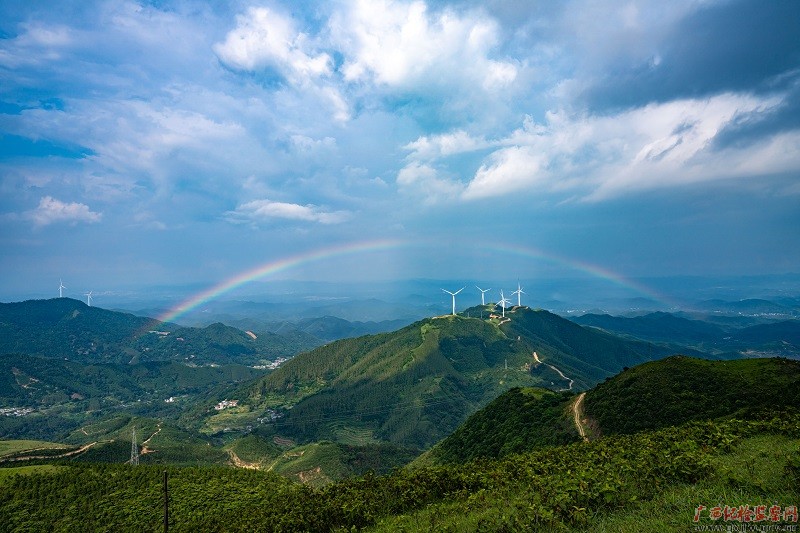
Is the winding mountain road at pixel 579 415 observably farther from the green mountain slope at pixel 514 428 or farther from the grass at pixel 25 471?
the grass at pixel 25 471

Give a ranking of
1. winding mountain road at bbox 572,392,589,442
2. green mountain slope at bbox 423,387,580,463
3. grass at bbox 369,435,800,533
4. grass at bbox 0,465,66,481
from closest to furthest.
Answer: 1. grass at bbox 369,435,800,533
2. grass at bbox 0,465,66,481
3. winding mountain road at bbox 572,392,589,442
4. green mountain slope at bbox 423,387,580,463

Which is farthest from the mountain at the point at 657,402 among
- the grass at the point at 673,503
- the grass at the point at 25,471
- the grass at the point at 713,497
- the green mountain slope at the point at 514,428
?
the grass at the point at 25,471

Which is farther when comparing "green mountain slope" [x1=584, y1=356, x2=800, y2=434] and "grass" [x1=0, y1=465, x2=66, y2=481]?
"grass" [x1=0, y1=465, x2=66, y2=481]

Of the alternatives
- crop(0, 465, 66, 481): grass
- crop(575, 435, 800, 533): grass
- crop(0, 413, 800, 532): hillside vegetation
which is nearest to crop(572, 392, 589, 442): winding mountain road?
crop(0, 413, 800, 532): hillside vegetation

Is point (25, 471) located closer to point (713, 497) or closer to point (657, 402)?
point (713, 497)

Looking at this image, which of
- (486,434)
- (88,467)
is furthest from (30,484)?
(486,434)

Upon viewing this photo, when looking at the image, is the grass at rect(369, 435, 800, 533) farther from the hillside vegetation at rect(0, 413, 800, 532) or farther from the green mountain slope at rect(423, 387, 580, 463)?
the green mountain slope at rect(423, 387, 580, 463)

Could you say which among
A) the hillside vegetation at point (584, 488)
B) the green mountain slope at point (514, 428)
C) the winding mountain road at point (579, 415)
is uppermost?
the hillside vegetation at point (584, 488)

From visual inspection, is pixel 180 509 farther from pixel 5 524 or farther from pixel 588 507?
pixel 588 507
